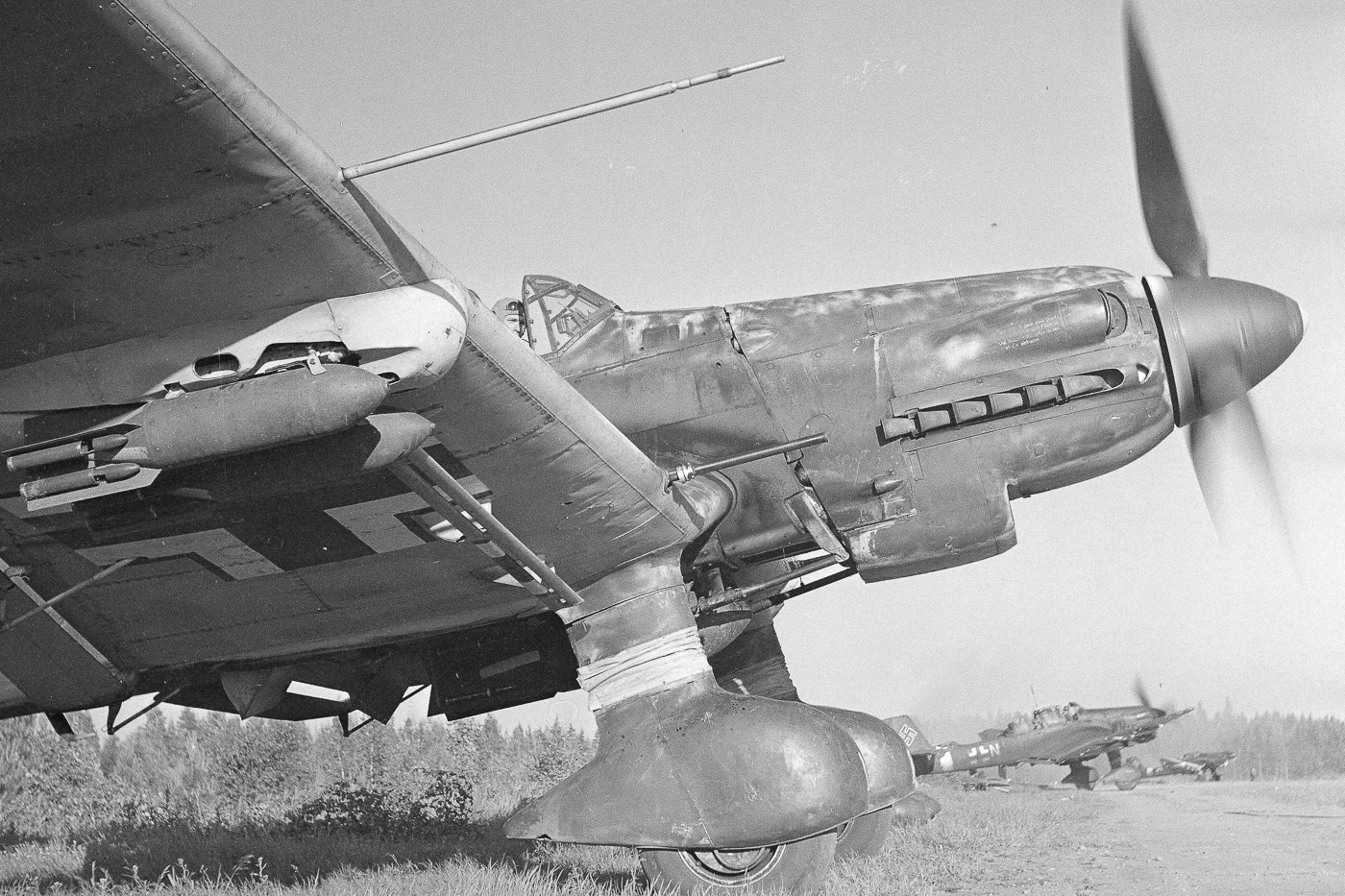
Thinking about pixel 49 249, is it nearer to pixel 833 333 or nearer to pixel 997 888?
pixel 833 333

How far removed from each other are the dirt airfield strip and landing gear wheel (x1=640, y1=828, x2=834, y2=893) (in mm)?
1139

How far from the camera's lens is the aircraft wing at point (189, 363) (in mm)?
3271

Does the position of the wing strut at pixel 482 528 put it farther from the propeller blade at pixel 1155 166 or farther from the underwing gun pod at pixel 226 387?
the propeller blade at pixel 1155 166

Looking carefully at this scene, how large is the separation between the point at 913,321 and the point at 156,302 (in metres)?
3.79

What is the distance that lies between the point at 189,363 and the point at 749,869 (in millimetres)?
4083

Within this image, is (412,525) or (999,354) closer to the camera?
(412,525)

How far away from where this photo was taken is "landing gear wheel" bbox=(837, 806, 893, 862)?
7914 millimetres

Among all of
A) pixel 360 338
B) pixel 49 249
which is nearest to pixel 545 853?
pixel 360 338

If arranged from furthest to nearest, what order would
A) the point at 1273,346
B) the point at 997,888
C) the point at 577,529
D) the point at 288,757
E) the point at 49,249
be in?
the point at 288,757, the point at 997,888, the point at 1273,346, the point at 577,529, the point at 49,249

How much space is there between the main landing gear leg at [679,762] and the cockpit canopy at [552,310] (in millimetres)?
1567

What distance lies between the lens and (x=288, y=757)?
16516 mm

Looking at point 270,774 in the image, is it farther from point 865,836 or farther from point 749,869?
point 749,869

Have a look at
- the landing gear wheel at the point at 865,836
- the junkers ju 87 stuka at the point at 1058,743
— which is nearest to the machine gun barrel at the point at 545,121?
the landing gear wheel at the point at 865,836

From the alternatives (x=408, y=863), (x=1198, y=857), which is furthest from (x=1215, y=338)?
(x=408, y=863)
